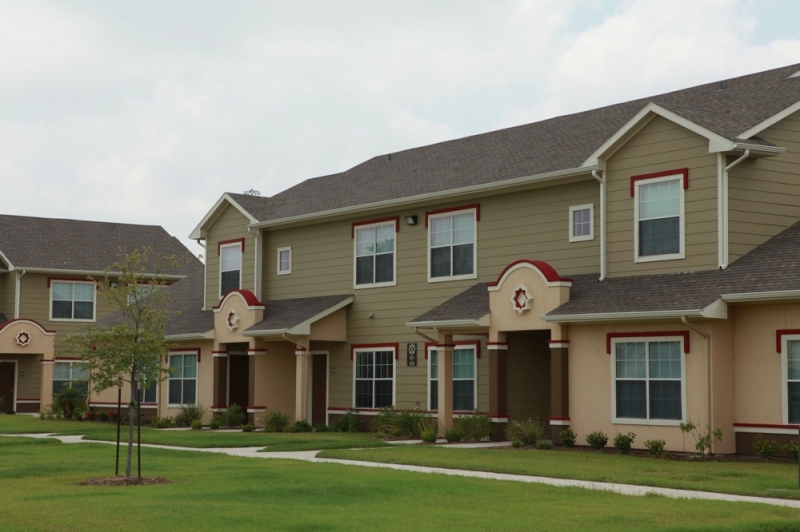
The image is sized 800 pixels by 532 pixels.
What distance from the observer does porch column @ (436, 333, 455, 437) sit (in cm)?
2614

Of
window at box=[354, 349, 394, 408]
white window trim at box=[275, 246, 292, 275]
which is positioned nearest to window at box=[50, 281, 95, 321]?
white window trim at box=[275, 246, 292, 275]

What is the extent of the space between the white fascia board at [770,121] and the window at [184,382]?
1958 cm

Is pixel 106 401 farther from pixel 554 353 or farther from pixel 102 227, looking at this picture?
pixel 554 353

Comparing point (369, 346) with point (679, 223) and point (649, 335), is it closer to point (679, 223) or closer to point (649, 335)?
point (649, 335)

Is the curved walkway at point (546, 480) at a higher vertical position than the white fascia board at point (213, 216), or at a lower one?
lower

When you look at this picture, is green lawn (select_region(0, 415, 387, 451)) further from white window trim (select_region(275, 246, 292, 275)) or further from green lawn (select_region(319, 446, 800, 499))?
white window trim (select_region(275, 246, 292, 275))

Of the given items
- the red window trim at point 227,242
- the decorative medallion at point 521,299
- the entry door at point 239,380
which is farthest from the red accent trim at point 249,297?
the decorative medallion at point 521,299

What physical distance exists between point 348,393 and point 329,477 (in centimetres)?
1417

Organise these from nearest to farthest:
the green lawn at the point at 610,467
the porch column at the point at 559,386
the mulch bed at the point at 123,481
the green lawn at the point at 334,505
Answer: the green lawn at the point at 334,505, the green lawn at the point at 610,467, the mulch bed at the point at 123,481, the porch column at the point at 559,386

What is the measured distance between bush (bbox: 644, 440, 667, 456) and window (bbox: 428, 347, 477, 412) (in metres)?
6.24

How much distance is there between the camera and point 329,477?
1677 centimetres

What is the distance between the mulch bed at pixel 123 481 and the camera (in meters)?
16.6

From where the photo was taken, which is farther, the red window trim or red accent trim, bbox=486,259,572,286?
the red window trim

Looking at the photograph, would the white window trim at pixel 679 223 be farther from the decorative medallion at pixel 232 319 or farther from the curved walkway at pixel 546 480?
the decorative medallion at pixel 232 319
